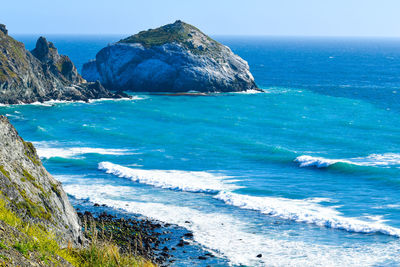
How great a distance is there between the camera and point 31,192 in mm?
21938

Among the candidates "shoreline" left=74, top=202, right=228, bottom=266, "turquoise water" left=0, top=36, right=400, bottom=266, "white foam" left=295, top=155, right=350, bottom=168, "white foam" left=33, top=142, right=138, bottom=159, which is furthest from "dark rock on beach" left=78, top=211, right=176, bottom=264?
"white foam" left=295, top=155, right=350, bottom=168

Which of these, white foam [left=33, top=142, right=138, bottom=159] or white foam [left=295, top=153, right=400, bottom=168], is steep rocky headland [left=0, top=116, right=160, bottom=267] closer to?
white foam [left=295, top=153, right=400, bottom=168]

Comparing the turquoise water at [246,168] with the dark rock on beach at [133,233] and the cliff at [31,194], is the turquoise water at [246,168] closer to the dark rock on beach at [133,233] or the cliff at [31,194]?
the dark rock on beach at [133,233]

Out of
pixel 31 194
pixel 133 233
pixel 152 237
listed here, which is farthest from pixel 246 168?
pixel 31 194

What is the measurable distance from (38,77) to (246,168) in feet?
196

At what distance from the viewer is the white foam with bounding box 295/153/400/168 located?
54.1m

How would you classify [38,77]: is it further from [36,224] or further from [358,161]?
[36,224]

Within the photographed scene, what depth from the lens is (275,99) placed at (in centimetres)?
10719

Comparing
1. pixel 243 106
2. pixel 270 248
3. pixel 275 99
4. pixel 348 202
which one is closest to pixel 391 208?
pixel 348 202

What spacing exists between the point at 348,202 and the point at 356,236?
7.75 m

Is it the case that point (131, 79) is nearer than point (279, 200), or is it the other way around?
point (279, 200)

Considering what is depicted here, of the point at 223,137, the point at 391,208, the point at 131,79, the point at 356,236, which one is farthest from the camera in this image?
the point at 131,79

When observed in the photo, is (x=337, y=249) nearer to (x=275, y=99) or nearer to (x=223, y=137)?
(x=223, y=137)

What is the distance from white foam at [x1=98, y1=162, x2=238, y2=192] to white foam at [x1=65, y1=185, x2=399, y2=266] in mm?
5899
